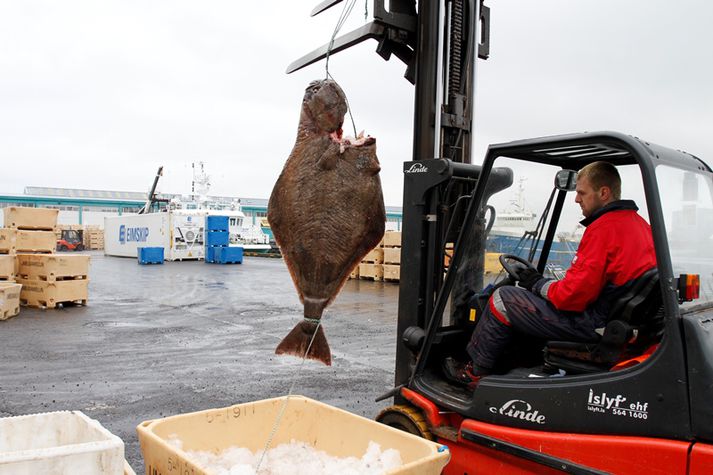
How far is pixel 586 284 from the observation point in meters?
2.95

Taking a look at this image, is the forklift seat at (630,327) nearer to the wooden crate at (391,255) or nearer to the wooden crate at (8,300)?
the wooden crate at (8,300)

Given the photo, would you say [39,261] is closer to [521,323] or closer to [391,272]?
[391,272]

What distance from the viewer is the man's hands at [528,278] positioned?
350 cm

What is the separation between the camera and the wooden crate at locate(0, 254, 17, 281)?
12.7 m

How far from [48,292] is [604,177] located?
43.1ft

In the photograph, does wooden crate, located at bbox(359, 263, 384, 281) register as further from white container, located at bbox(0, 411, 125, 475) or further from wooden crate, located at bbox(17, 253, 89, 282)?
white container, located at bbox(0, 411, 125, 475)

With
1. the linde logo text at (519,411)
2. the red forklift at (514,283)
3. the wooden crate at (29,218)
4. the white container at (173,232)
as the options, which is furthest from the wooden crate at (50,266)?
the white container at (173,232)

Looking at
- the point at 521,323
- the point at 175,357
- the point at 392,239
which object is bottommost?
the point at 175,357

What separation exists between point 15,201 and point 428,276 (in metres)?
60.7

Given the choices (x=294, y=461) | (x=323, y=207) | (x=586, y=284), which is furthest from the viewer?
(x=294, y=461)

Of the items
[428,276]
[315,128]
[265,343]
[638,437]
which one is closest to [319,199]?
[315,128]

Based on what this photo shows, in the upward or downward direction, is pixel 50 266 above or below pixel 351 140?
below

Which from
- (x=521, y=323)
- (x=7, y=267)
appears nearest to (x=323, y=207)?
(x=521, y=323)

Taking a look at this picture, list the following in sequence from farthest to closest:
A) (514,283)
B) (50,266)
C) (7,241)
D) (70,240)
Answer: (70,240)
(50,266)
(7,241)
(514,283)
